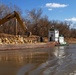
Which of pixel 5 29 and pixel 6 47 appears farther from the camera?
pixel 5 29

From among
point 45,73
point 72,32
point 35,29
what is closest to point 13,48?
point 45,73

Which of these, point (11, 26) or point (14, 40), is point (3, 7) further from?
point (14, 40)

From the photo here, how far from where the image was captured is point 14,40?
47.1 m

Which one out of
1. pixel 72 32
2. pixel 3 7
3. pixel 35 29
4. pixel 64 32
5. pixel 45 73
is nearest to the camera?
pixel 45 73

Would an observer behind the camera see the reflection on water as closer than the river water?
No

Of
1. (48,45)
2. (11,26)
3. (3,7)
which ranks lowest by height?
(48,45)

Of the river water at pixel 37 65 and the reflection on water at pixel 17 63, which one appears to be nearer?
the river water at pixel 37 65

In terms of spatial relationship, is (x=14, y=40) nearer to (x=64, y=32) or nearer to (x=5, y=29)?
(x=5, y=29)

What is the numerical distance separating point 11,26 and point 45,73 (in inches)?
2557

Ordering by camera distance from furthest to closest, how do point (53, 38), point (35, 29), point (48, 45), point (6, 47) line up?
1. point (35, 29)
2. point (53, 38)
3. point (48, 45)
4. point (6, 47)

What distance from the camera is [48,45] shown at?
5250 cm

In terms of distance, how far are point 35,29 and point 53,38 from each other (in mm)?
25397

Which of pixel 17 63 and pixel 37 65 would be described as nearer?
pixel 37 65

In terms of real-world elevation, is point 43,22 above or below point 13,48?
above
